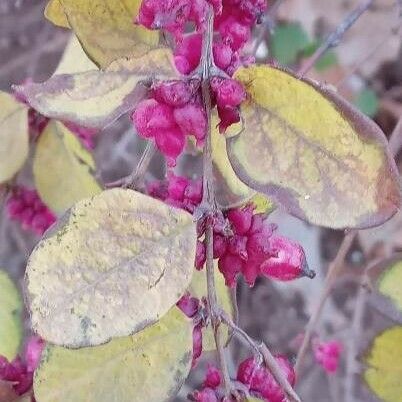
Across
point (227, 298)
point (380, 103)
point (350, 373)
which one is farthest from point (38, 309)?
point (380, 103)

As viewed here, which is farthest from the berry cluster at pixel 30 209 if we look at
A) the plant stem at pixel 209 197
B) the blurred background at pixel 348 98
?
the blurred background at pixel 348 98

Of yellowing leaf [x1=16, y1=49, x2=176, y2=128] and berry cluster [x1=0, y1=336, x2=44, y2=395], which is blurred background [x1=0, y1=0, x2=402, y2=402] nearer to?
berry cluster [x1=0, y1=336, x2=44, y2=395]

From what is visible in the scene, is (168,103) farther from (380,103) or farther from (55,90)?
(380,103)

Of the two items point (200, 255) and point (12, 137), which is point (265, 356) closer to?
point (200, 255)

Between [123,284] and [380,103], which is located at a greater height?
[123,284]

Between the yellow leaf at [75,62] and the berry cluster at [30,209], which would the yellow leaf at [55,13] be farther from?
the berry cluster at [30,209]

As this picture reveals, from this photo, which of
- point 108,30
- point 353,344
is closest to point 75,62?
point 108,30
